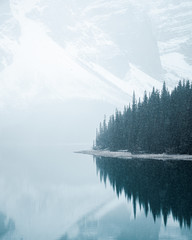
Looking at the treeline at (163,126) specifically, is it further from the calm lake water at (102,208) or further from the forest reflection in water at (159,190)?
the calm lake water at (102,208)

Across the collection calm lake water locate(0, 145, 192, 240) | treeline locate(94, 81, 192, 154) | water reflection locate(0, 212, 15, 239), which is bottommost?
water reflection locate(0, 212, 15, 239)

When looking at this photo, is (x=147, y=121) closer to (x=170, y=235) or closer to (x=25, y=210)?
(x=25, y=210)

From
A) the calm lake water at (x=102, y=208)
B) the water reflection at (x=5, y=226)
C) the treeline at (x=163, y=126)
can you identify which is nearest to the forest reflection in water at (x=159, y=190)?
the calm lake water at (x=102, y=208)

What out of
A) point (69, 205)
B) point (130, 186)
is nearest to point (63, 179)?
point (130, 186)

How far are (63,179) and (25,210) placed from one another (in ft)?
78.5

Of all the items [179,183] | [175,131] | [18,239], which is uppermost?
[175,131]

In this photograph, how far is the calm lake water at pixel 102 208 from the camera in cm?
2706

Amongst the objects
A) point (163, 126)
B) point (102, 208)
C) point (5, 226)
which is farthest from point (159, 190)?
point (163, 126)

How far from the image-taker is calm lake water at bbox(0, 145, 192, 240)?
88.8ft

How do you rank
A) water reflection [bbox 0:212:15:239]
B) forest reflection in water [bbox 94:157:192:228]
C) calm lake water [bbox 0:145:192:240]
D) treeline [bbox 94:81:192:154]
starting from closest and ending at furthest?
calm lake water [bbox 0:145:192:240] → water reflection [bbox 0:212:15:239] → forest reflection in water [bbox 94:157:192:228] → treeline [bbox 94:81:192:154]

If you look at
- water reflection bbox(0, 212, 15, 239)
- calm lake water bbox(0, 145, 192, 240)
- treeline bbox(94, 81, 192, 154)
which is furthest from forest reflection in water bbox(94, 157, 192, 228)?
treeline bbox(94, 81, 192, 154)

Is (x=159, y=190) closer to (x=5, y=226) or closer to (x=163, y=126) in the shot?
(x=5, y=226)

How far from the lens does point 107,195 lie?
4266cm

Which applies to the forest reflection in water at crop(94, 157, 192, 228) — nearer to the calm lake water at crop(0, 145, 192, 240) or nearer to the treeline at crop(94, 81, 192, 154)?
the calm lake water at crop(0, 145, 192, 240)
